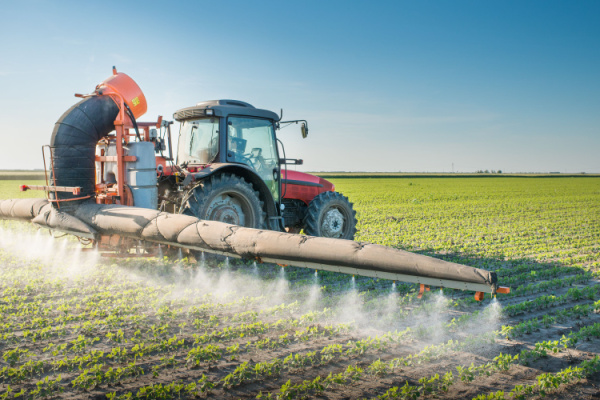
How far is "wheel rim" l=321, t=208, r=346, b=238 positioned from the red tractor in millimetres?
19

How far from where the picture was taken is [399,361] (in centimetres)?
399

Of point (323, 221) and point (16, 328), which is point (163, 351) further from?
point (323, 221)

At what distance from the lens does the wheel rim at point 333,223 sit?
9242 mm

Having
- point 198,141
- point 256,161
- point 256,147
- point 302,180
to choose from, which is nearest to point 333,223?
point 302,180

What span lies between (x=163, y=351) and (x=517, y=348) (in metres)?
3.21

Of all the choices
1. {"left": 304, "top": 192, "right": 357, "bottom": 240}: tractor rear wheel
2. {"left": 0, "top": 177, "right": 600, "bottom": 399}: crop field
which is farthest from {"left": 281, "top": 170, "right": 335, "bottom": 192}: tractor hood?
{"left": 0, "top": 177, "right": 600, "bottom": 399}: crop field

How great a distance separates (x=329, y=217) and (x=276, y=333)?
4842mm

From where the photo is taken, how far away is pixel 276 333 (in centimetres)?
466

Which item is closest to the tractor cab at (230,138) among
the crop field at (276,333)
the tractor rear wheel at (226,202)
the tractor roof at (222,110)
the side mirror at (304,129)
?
the tractor roof at (222,110)

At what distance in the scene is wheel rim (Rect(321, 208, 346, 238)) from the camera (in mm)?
9242

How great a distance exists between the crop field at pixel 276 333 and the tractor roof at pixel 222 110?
7.74ft

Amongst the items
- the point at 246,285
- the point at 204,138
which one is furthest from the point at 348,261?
the point at 204,138

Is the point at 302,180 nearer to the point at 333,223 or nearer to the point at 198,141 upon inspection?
the point at 333,223

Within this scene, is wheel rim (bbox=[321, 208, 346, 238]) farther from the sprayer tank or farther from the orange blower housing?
the orange blower housing
